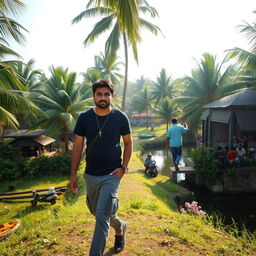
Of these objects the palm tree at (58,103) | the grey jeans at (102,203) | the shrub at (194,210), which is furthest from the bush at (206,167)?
the grey jeans at (102,203)

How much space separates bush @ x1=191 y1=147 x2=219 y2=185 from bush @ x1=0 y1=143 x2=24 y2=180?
33.5 ft

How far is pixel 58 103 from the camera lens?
1309 centimetres

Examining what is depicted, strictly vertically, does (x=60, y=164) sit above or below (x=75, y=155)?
below

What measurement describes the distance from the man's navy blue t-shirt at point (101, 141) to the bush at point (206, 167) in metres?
8.27

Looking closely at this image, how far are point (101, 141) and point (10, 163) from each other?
38.8 feet

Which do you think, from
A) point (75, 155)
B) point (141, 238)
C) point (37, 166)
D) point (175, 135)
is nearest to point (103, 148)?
point (75, 155)

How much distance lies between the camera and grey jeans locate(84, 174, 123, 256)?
232cm

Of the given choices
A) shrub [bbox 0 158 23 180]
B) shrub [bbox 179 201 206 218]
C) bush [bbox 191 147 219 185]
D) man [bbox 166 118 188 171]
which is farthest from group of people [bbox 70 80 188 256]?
shrub [bbox 0 158 23 180]

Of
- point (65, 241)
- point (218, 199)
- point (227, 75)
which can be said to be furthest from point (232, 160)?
point (227, 75)

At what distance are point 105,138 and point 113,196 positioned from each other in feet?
2.38

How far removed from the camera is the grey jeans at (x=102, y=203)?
2.32 meters

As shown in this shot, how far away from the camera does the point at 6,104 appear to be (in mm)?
8609

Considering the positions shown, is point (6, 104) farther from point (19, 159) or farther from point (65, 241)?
point (65, 241)

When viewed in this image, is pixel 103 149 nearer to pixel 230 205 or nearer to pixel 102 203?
pixel 102 203
